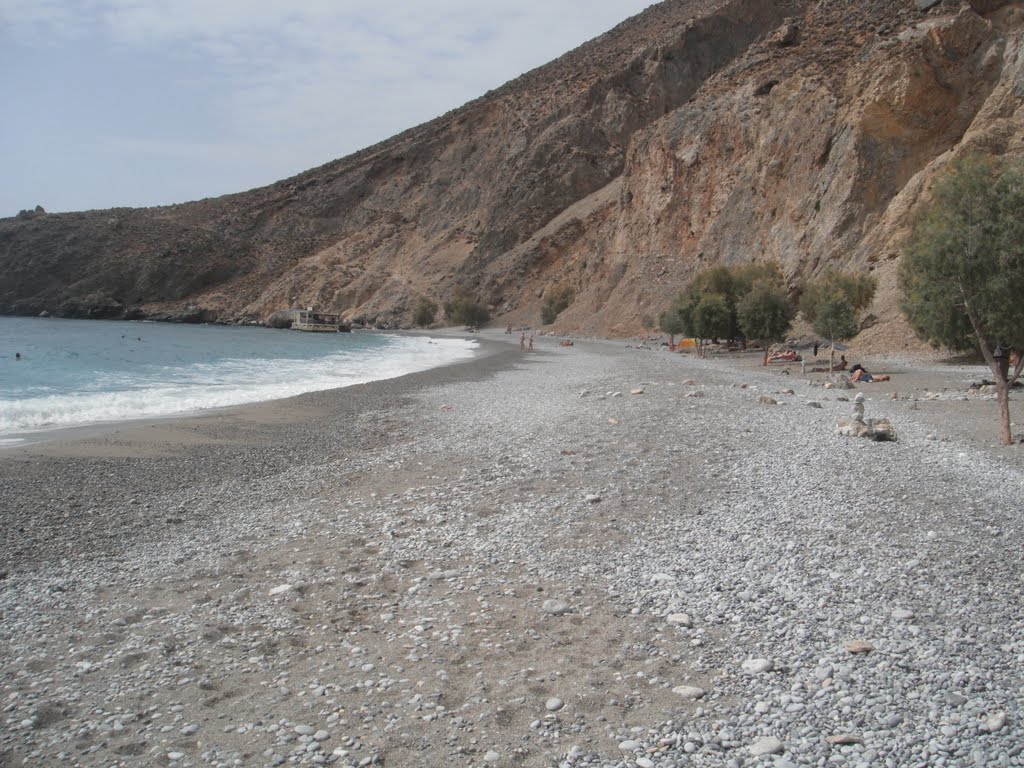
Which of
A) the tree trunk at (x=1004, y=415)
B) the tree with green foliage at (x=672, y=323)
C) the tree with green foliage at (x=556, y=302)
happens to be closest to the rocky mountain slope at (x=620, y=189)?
the tree with green foliage at (x=556, y=302)

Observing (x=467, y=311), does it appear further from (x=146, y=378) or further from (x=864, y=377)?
(x=864, y=377)

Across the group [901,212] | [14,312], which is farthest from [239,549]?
[14,312]

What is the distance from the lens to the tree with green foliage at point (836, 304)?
86.1ft

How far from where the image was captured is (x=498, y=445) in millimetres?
12195

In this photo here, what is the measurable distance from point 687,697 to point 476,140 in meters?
109

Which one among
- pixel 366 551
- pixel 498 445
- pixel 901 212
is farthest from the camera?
pixel 901 212

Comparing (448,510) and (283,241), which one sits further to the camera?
(283,241)

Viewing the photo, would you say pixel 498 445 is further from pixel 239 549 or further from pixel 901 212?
pixel 901 212

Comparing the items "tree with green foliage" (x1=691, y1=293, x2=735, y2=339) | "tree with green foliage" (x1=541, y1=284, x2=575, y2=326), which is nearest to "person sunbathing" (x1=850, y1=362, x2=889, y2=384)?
"tree with green foliage" (x1=691, y1=293, x2=735, y2=339)

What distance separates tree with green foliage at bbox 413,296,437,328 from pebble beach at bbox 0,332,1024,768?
7900cm

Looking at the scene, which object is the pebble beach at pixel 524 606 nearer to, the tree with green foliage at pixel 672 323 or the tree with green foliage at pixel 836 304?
the tree with green foliage at pixel 836 304

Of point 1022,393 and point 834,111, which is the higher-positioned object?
point 834,111

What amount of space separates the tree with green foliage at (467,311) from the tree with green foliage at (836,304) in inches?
2028

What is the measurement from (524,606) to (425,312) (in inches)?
3368
